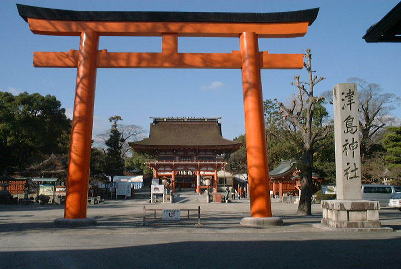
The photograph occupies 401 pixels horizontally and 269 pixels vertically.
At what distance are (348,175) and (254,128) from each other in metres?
3.11

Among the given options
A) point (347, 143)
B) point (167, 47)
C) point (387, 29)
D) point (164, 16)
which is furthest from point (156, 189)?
point (387, 29)

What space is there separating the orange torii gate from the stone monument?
2.20 m

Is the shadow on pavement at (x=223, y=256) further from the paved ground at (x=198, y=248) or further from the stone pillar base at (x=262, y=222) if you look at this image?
the stone pillar base at (x=262, y=222)

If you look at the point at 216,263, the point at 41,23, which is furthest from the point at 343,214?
the point at 41,23

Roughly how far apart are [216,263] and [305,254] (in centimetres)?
177

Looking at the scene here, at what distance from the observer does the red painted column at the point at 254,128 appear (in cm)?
1132

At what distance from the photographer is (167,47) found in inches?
481

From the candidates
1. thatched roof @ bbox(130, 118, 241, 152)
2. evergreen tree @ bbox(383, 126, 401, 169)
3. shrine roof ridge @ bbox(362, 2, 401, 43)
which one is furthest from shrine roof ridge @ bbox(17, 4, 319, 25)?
thatched roof @ bbox(130, 118, 241, 152)

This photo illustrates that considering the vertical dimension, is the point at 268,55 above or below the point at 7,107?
below

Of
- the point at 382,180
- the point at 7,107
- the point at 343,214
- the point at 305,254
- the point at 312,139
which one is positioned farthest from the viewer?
the point at 7,107

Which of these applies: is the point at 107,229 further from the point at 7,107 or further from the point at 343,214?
the point at 7,107

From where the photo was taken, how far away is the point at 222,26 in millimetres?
12336

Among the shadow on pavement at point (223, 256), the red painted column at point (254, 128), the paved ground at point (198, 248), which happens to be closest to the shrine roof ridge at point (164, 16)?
the red painted column at point (254, 128)

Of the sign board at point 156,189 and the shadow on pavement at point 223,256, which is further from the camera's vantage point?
the sign board at point 156,189
